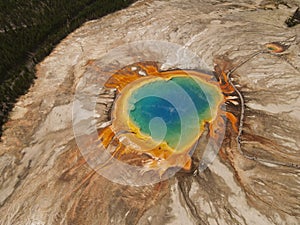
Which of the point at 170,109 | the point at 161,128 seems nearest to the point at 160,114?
the point at 170,109

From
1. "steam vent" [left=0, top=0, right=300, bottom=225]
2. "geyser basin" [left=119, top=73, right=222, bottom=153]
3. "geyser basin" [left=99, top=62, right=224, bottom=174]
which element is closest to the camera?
"steam vent" [left=0, top=0, right=300, bottom=225]

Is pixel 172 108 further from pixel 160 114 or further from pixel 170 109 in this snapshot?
pixel 160 114

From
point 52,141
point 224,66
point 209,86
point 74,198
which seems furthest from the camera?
point 224,66

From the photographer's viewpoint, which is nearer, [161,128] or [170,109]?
[161,128]

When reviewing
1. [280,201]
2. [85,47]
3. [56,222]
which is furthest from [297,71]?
[56,222]

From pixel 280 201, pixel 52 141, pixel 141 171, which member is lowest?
pixel 280 201

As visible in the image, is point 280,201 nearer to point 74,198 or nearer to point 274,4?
point 74,198
